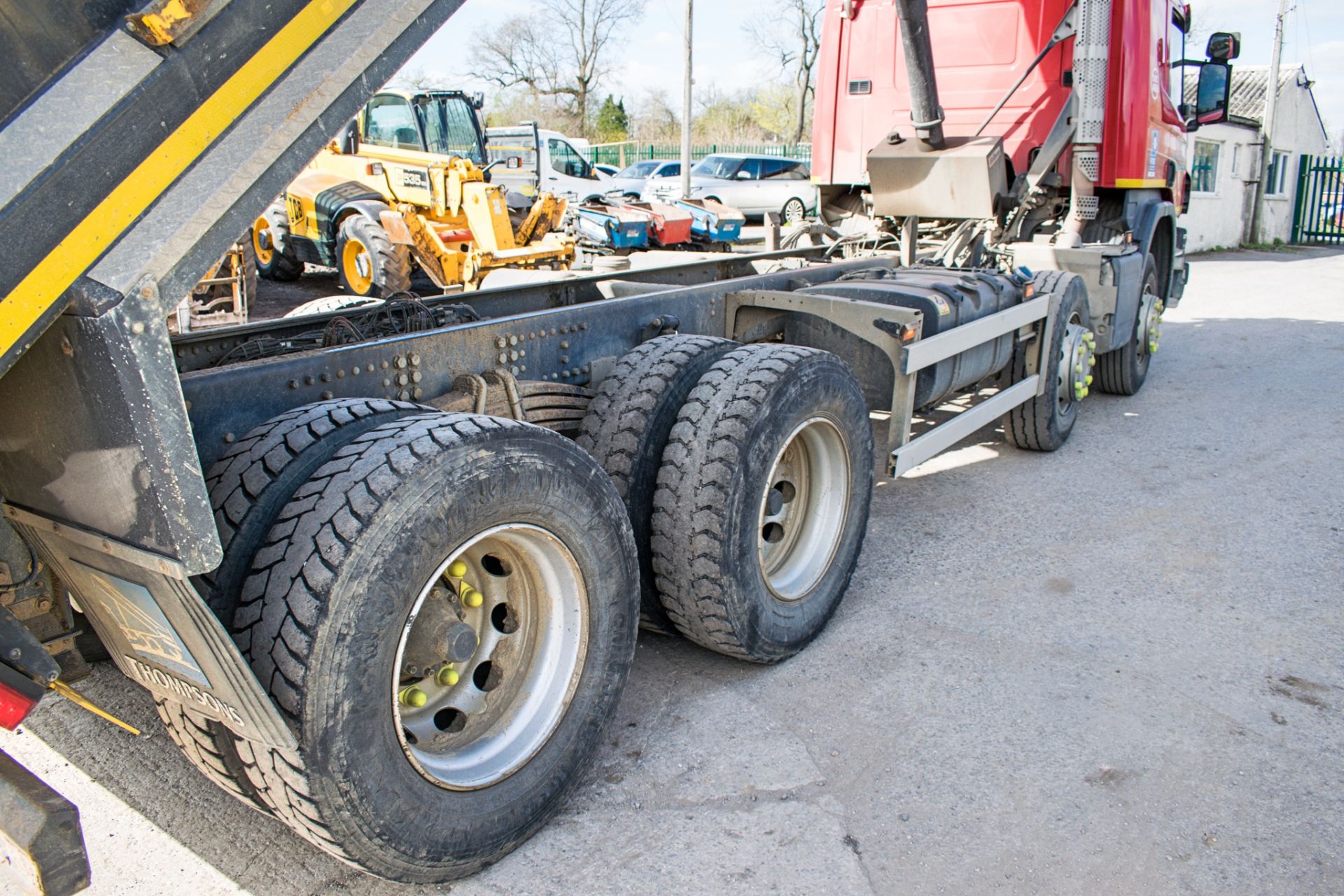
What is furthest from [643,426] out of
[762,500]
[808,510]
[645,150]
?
[645,150]

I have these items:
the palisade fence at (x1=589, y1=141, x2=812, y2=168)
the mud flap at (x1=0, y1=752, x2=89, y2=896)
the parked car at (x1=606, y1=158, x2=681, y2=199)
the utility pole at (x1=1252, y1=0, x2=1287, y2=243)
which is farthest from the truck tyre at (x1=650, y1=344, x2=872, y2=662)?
the palisade fence at (x1=589, y1=141, x2=812, y2=168)

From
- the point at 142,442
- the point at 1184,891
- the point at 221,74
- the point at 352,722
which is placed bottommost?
the point at 1184,891

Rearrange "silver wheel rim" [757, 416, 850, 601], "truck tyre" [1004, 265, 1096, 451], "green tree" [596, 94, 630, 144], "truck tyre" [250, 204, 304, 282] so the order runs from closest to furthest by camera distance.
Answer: "silver wheel rim" [757, 416, 850, 601] < "truck tyre" [1004, 265, 1096, 451] < "truck tyre" [250, 204, 304, 282] < "green tree" [596, 94, 630, 144]

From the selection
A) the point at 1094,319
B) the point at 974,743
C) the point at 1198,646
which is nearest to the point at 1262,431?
the point at 1094,319

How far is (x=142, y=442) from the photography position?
174 centimetres

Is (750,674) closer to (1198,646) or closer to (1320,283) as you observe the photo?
(1198,646)

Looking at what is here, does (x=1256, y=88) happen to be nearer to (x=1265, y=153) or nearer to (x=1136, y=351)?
(x=1265, y=153)

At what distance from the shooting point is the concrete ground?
256cm

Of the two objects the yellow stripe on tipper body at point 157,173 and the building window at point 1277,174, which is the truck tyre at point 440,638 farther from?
the building window at point 1277,174

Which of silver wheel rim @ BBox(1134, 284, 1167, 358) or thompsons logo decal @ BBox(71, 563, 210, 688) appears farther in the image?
silver wheel rim @ BBox(1134, 284, 1167, 358)

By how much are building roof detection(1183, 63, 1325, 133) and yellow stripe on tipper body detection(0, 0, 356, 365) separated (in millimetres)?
26188

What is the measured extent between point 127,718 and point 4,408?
5.63 feet

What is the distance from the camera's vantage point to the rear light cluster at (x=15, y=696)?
6.03 ft

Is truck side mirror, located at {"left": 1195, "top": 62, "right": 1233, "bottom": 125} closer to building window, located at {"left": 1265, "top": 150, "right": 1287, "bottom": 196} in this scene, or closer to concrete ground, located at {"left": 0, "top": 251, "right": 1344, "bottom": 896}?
concrete ground, located at {"left": 0, "top": 251, "right": 1344, "bottom": 896}
